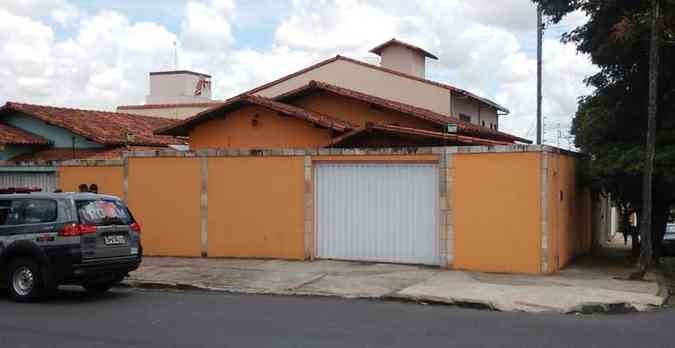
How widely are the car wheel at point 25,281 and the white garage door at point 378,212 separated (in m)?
6.40

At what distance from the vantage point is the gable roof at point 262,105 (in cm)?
1962

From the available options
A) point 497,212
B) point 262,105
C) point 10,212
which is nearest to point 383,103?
point 262,105

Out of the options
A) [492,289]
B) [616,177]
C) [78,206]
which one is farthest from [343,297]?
[616,177]

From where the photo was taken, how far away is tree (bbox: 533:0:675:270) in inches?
619

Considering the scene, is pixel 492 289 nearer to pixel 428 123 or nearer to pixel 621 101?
pixel 621 101

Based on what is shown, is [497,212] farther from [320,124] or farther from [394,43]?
[394,43]

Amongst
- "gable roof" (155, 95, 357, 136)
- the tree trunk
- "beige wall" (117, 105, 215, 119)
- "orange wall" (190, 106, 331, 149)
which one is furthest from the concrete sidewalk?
"beige wall" (117, 105, 215, 119)

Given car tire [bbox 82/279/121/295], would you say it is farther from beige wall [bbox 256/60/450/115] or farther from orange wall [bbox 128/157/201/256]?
beige wall [bbox 256/60/450/115]

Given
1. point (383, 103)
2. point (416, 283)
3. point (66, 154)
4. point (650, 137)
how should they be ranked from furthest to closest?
1. point (66, 154)
2. point (383, 103)
3. point (650, 137)
4. point (416, 283)

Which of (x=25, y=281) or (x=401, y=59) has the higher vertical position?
(x=401, y=59)

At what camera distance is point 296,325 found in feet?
31.8

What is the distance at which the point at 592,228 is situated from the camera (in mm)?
22078

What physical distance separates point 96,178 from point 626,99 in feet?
42.3

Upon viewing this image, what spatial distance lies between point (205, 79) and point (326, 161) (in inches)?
1344
